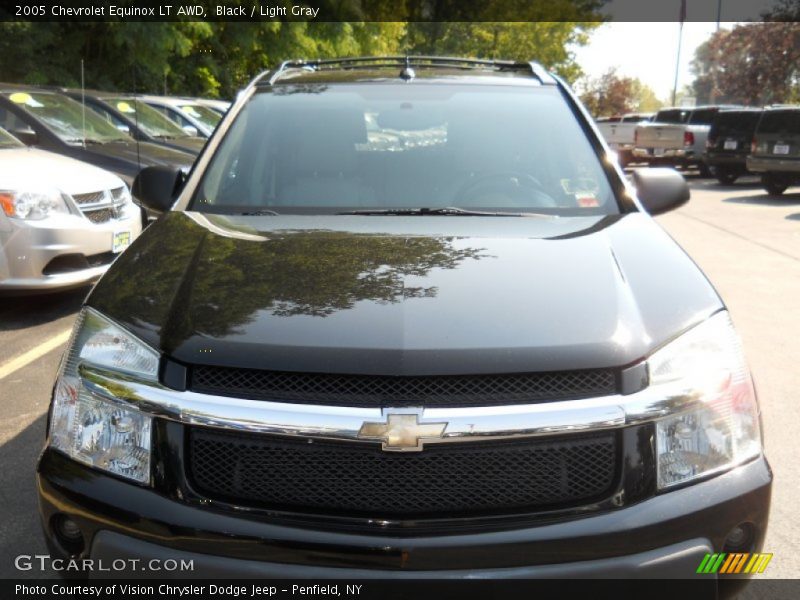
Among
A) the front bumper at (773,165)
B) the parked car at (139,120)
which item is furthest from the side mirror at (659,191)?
the front bumper at (773,165)

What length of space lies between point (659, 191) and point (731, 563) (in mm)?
1919

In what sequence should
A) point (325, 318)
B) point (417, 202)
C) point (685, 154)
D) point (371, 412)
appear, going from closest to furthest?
point (371, 412) < point (325, 318) < point (417, 202) < point (685, 154)

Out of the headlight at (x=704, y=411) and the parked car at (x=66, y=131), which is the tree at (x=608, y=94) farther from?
the headlight at (x=704, y=411)

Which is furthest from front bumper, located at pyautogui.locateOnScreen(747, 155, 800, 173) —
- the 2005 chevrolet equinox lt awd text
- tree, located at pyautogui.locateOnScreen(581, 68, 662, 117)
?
tree, located at pyautogui.locateOnScreen(581, 68, 662, 117)

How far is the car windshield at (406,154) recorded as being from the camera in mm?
3545

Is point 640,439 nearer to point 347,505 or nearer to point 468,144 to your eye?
point 347,505

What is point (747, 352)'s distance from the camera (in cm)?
631

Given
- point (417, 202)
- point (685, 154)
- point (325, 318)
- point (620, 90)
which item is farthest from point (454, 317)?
point (620, 90)

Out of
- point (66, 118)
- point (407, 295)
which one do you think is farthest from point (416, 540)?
point (66, 118)

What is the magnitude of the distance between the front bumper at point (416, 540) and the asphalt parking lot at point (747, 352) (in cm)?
111

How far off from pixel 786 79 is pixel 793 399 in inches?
1494

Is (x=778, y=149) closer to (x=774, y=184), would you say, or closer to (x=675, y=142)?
(x=774, y=184)

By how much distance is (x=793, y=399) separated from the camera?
5227mm

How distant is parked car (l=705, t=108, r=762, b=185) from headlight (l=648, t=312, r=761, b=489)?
70.6 feet
